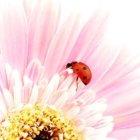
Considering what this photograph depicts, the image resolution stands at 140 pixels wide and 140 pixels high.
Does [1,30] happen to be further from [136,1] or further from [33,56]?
[136,1]

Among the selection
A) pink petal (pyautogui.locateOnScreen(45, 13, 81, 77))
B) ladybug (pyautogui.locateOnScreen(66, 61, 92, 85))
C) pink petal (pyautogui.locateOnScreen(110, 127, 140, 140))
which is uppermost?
pink petal (pyautogui.locateOnScreen(45, 13, 81, 77))

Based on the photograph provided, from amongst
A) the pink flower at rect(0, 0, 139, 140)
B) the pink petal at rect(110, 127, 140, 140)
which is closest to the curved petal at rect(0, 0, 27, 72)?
the pink flower at rect(0, 0, 139, 140)

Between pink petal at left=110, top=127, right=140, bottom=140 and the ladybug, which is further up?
the ladybug

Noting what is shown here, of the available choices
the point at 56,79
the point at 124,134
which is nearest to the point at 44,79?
the point at 56,79

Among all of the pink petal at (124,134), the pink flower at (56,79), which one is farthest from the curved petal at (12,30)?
the pink petal at (124,134)

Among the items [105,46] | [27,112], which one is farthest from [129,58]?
[27,112]

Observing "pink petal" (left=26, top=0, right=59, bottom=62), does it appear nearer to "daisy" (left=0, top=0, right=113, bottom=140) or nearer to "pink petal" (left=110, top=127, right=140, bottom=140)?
"daisy" (left=0, top=0, right=113, bottom=140)
